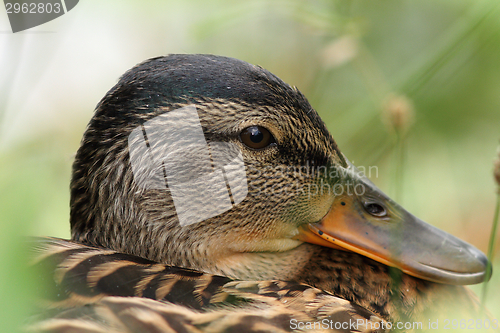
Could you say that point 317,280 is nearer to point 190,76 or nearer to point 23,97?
point 190,76

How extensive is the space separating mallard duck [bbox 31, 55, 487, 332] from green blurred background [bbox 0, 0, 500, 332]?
44 centimetres

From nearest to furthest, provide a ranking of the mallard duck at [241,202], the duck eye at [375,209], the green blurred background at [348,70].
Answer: the mallard duck at [241,202]
the duck eye at [375,209]
the green blurred background at [348,70]

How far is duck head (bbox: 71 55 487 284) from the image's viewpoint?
5.10 feet

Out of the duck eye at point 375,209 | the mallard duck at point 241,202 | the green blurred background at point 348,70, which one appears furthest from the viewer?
the green blurred background at point 348,70

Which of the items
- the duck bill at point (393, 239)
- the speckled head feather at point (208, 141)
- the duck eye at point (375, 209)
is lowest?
the duck bill at point (393, 239)

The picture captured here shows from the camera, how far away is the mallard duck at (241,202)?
1544 millimetres

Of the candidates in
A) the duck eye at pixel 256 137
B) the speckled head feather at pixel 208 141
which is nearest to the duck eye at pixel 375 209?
the speckled head feather at pixel 208 141

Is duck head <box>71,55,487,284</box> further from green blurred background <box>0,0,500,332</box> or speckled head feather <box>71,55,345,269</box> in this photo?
green blurred background <box>0,0,500,332</box>

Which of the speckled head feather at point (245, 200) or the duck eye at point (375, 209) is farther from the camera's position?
the duck eye at point (375, 209)

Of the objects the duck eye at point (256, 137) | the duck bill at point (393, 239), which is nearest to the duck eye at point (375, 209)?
the duck bill at point (393, 239)

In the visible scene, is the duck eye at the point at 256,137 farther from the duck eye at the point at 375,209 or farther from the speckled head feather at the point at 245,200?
the duck eye at the point at 375,209

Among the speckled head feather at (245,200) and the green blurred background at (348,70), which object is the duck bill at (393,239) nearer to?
the speckled head feather at (245,200)

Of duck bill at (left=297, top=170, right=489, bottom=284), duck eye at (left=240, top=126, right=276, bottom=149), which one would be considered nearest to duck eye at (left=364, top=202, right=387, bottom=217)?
duck bill at (left=297, top=170, right=489, bottom=284)

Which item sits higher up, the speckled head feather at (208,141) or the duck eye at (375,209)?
the speckled head feather at (208,141)
